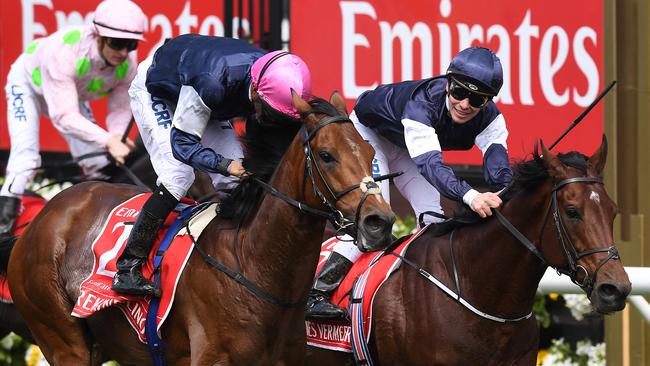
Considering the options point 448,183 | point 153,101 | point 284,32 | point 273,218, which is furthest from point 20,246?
point 284,32

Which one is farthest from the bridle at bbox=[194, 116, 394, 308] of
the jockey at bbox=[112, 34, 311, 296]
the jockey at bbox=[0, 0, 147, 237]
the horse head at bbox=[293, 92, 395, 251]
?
the jockey at bbox=[0, 0, 147, 237]

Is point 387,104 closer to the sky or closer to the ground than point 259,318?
closer to the sky

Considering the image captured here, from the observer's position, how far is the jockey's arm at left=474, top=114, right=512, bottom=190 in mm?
5727

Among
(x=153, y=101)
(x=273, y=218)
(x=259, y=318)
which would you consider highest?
(x=153, y=101)

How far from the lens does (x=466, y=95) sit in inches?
217

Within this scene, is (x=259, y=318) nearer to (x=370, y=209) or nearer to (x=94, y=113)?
(x=370, y=209)

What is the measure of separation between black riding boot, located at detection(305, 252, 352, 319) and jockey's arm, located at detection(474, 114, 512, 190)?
0.72 metres

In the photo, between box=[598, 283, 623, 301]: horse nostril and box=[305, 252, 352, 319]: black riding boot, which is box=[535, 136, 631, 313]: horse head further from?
box=[305, 252, 352, 319]: black riding boot

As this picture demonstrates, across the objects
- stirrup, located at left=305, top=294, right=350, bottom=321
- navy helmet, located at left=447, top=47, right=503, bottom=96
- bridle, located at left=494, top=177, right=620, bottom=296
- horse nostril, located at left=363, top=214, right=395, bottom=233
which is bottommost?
stirrup, located at left=305, top=294, right=350, bottom=321

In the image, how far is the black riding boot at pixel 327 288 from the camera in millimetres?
5680

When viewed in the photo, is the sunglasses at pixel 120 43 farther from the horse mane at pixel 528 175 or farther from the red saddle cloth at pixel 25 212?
the horse mane at pixel 528 175

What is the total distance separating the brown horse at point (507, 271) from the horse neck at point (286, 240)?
0.53 meters

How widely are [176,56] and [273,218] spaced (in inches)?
37.5

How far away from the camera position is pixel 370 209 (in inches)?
183
